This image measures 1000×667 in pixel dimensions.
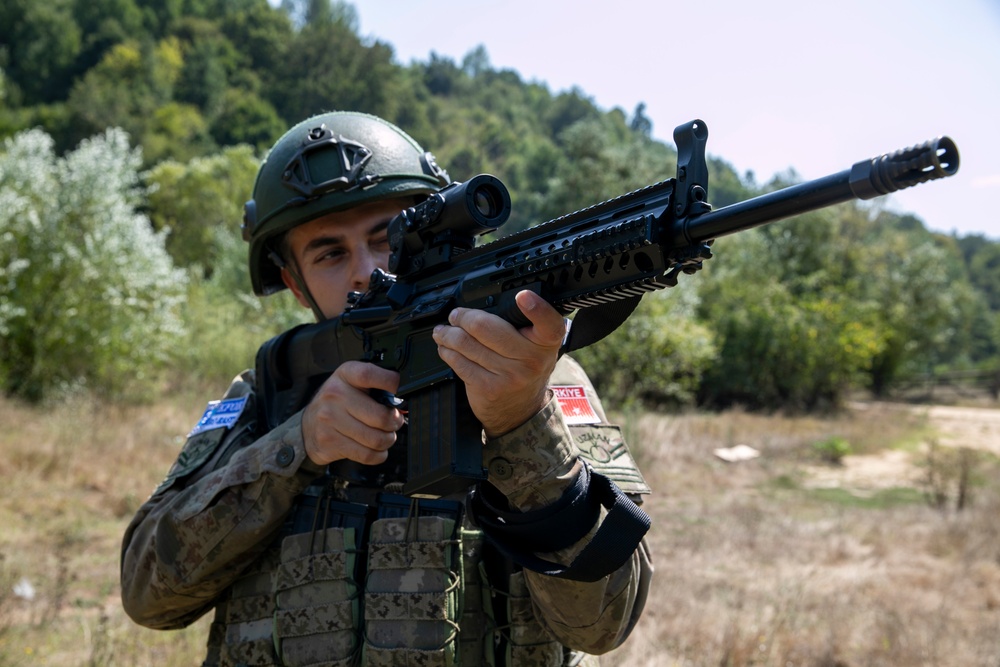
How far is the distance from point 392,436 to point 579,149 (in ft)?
110

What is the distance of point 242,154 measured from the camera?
49.3m

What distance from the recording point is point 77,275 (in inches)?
560

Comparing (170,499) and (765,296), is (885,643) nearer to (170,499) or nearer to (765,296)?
(170,499)

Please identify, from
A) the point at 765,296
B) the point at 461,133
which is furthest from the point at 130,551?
the point at 461,133

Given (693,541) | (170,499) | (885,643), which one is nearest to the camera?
(170,499)

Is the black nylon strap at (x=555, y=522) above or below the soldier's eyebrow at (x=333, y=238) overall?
below

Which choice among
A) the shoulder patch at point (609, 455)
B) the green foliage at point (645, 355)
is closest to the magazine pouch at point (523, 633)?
the shoulder patch at point (609, 455)

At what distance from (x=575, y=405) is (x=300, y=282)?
1417mm

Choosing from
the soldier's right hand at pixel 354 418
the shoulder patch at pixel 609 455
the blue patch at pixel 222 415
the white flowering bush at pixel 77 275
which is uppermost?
the white flowering bush at pixel 77 275

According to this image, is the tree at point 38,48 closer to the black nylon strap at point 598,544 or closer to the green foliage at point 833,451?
the green foliage at point 833,451

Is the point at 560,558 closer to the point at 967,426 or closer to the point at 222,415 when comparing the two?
the point at 222,415

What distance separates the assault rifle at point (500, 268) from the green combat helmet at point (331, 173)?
563 mm

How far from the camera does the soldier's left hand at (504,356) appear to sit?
1.90m

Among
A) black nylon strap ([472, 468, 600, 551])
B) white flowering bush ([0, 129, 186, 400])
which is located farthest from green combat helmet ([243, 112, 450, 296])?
white flowering bush ([0, 129, 186, 400])
